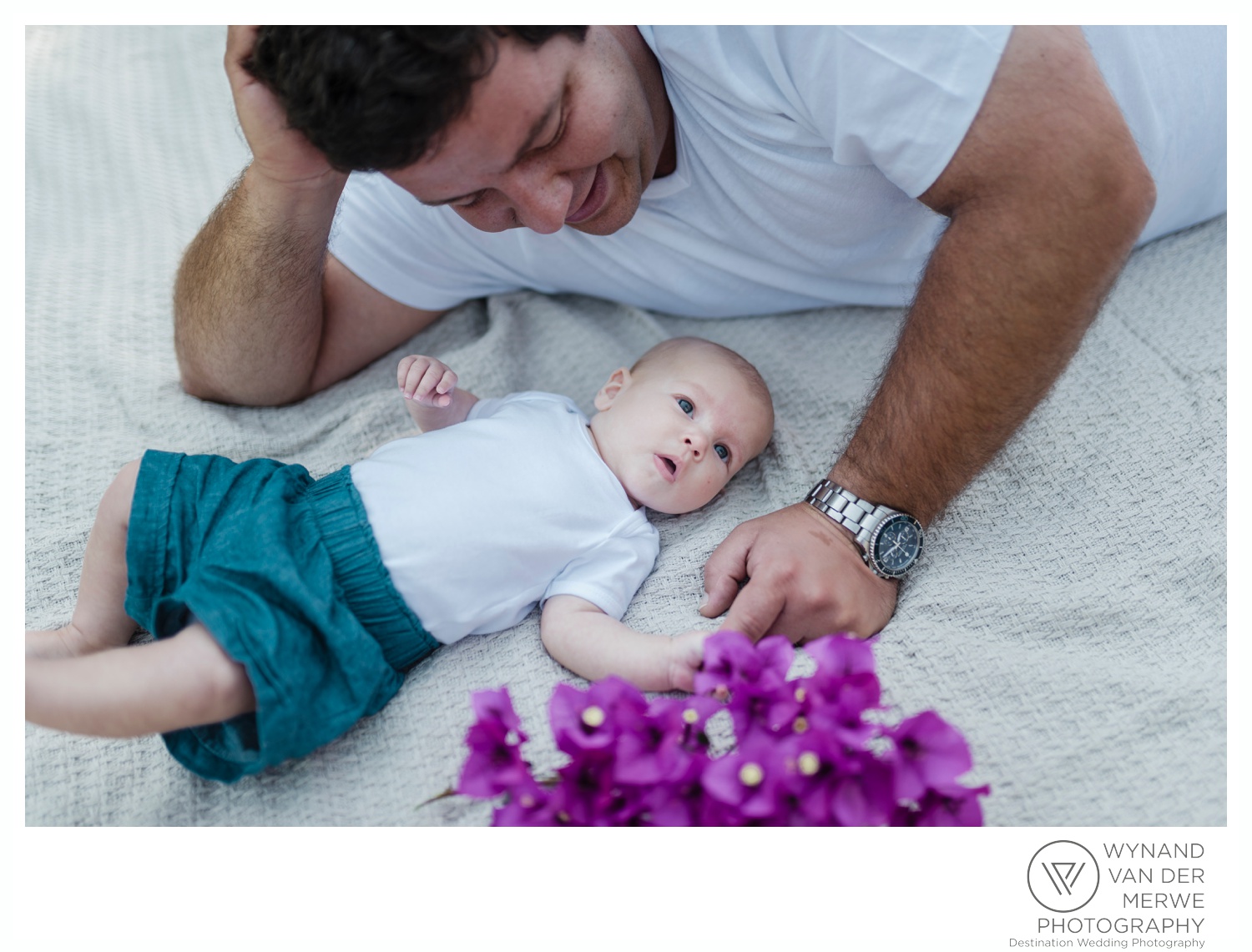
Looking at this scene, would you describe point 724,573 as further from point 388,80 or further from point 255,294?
point 255,294

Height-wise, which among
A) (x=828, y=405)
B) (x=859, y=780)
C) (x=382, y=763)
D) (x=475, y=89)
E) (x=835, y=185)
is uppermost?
(x=475, y=89)

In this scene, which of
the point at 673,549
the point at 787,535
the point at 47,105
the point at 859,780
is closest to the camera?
the point at 859,780

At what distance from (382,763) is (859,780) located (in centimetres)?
59

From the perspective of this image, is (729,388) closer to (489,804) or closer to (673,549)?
(673,549)

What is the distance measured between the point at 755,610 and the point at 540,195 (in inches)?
22.9

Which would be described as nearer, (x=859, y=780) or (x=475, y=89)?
(x=859, y=780)

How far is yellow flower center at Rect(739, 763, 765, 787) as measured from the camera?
86 cm

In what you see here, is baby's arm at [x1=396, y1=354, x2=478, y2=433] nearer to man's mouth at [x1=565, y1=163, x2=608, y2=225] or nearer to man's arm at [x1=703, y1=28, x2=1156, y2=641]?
man's mouth at [x1=565, y1=163, x2=608, y2=225]

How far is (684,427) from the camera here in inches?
55.7

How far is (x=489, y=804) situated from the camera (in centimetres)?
110

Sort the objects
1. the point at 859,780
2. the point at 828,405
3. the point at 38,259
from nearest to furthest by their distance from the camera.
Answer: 1. the point at 859,780
2. the point at 828,405
3. the point at 38,259

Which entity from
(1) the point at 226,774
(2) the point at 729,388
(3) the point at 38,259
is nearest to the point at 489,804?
(1) the point at 226,774

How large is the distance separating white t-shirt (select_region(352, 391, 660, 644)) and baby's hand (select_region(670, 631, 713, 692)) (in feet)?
0.52
